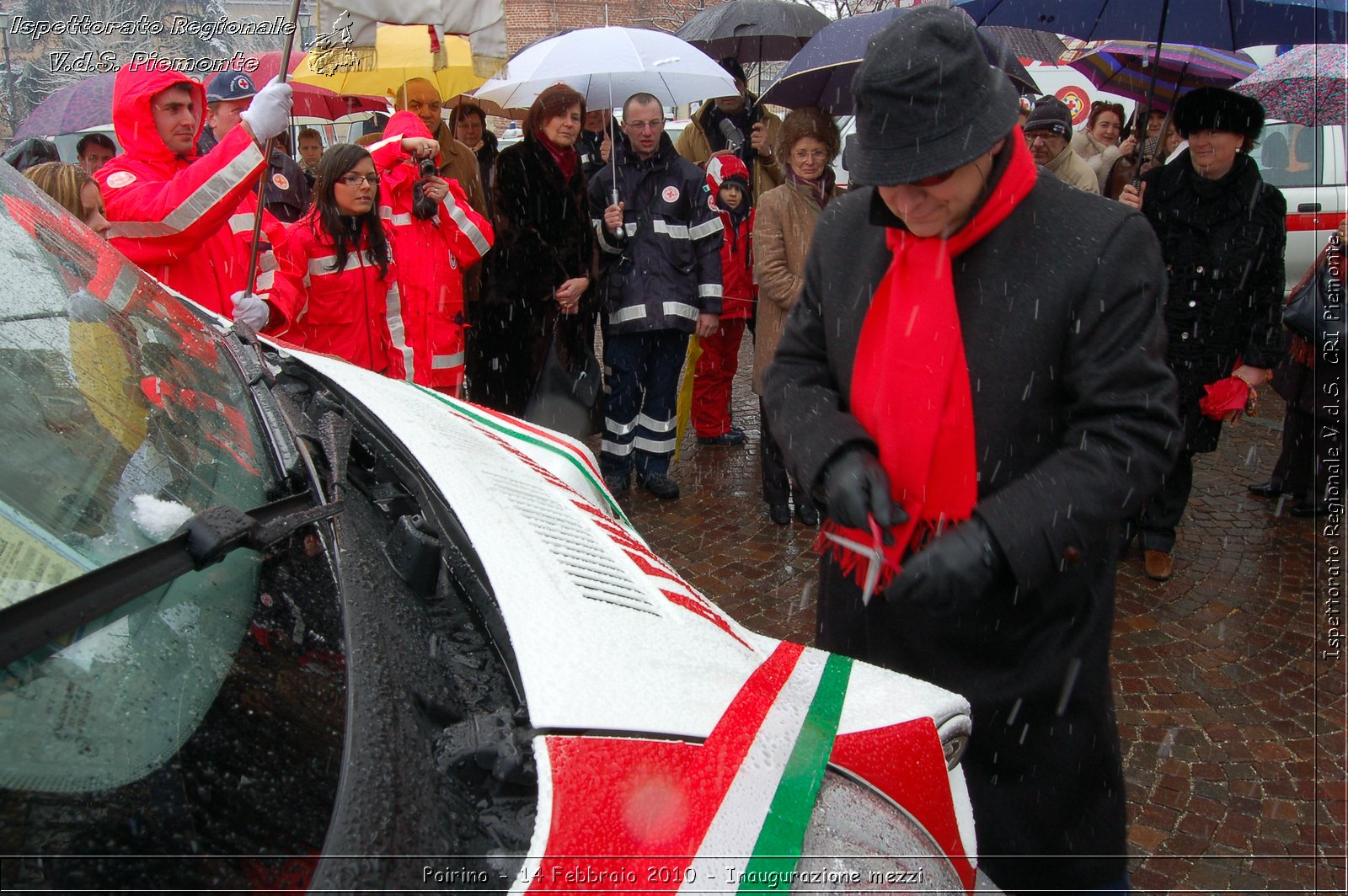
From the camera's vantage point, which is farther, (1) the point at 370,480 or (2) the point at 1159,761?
(2) the point at 1159,761

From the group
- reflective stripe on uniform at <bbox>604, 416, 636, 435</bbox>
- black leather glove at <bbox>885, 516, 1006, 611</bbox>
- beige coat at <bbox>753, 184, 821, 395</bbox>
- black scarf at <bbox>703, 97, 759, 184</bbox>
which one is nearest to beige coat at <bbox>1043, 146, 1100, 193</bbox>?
beige coat at <bbox>753, 184, 821, 395</bbox>

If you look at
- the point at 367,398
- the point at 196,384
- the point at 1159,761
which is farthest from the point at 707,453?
the point at 196,384

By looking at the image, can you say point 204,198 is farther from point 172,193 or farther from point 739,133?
point 739,133

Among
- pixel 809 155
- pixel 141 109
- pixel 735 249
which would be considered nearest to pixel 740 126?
pixel 735 249

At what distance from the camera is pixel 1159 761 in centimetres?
311

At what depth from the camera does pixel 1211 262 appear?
4.34 m

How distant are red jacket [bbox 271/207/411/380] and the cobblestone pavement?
1724 mm

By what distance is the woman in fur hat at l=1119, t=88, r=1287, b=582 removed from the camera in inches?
166

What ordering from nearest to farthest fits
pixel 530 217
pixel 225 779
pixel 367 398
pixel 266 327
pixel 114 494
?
pixel 225 779
pixel 114 494
pixel 367 398
pixel 266 327
pixel 530 217

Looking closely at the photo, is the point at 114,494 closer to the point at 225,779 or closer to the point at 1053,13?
the point at 225,779

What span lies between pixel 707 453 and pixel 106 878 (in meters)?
5.59

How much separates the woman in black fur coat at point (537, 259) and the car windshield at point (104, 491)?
353 cm

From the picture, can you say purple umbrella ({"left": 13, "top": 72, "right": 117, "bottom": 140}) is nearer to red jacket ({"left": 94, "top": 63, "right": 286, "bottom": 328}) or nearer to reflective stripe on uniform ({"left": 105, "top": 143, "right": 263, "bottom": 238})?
red jacket ({"left": 94, "top": 63, "right": 286, "bottom": 328})

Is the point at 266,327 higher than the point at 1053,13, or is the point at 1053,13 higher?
the point at 1053,13
